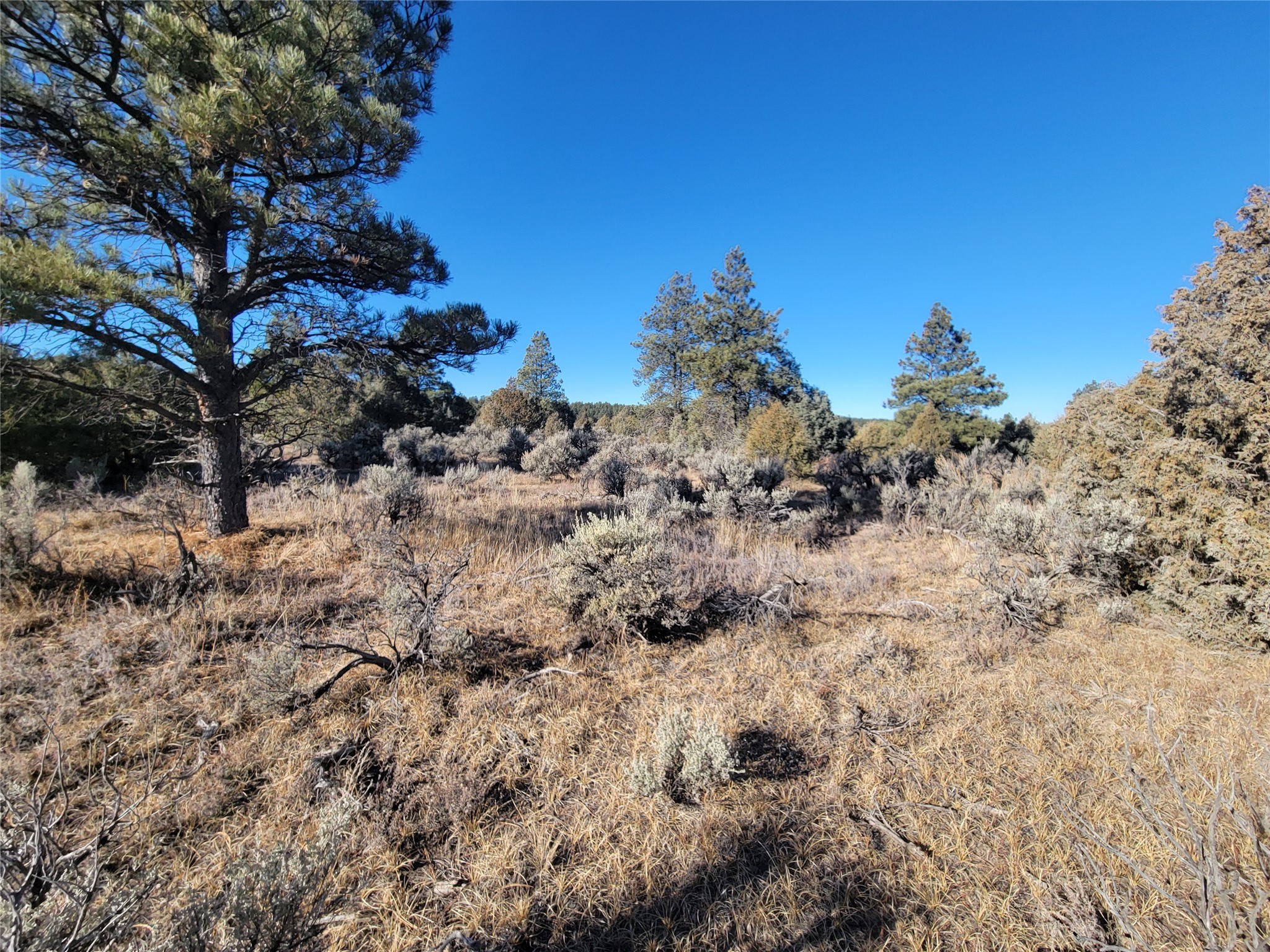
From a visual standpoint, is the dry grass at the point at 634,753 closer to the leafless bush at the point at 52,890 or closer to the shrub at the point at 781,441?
the leafless bush at the point at 52,890

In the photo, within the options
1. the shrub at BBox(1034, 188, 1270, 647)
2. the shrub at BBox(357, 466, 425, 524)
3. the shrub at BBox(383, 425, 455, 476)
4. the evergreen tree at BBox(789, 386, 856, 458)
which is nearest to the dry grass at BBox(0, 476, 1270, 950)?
the shrub at BBox(1034, 188, 1270, 647)

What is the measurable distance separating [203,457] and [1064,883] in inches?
285

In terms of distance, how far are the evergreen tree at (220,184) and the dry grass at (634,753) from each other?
208 cm

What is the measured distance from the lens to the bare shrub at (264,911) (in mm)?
1149

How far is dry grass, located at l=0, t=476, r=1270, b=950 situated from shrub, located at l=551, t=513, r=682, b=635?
0.71 feet

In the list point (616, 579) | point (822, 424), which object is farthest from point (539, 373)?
point (616, 579)

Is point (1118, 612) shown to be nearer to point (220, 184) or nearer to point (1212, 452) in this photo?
point (1212, 452)

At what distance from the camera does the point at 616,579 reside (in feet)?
13.0

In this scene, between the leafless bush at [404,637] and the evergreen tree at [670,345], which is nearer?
the leafless bush at [404,637]

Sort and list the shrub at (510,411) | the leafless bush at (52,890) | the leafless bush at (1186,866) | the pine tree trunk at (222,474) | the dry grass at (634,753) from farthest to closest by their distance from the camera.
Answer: the shrub at (510,411), the pine tree trunk at (222,474), the dry grass at (634,753), the leafless bush at (1186,866), the leafless bush at (52,890)

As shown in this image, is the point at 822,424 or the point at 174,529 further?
the point at 822,424

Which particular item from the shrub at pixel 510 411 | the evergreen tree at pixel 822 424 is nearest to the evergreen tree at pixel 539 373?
the shrub at pixel 510 411

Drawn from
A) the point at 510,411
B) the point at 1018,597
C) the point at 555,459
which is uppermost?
the point at 510,411

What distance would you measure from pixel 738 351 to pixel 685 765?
2140 cm
